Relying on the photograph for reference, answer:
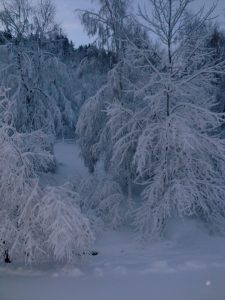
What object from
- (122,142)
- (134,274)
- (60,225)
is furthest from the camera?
(122,142)

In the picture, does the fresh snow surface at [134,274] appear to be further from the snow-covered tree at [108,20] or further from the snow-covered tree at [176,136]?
the snow-covered tree at [108,20]

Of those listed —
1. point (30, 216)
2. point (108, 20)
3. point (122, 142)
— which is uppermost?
point (108, 20)

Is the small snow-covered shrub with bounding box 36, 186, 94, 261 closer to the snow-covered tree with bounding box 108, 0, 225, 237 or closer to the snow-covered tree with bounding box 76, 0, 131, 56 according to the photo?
the snow-covered tree with bounding box 108, 0, 225, 237

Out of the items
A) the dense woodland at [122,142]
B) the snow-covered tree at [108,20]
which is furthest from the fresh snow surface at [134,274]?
the snow-covered tree at [108,20]

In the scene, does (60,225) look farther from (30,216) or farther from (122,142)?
(122,142)

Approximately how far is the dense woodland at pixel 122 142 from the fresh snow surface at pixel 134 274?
1.61 ft

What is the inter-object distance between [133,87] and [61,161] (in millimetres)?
11743

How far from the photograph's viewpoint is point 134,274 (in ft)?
37.6

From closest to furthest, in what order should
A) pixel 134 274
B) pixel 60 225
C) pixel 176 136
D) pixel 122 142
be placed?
pixel 60 225
pixel 134 274
pixel 176 136
pixel 122 142

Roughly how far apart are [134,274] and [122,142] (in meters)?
5.80

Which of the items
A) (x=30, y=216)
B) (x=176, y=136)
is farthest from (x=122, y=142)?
(x=30, y=216)

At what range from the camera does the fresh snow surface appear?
10.2 metres

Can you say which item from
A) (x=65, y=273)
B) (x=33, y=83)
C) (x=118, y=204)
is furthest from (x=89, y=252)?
(x=33, y=83)

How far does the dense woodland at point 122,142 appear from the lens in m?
11.5
